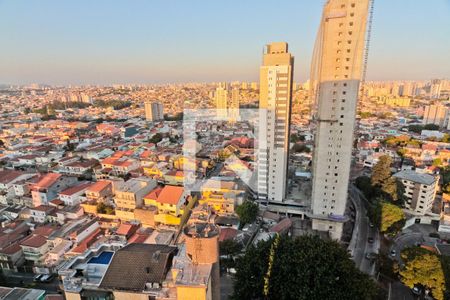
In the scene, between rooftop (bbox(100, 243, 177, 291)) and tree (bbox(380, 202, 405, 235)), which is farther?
tree (bbox(380, 202, 405, 235))

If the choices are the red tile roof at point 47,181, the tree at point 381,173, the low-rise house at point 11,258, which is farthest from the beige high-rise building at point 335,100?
the red tile roof at point 47,181

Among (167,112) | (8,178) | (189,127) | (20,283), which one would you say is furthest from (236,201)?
(167,112)

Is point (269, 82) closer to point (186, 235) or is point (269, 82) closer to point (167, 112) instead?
point (186, 235)

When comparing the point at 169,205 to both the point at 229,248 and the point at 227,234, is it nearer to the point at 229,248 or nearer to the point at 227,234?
the point at 227,234

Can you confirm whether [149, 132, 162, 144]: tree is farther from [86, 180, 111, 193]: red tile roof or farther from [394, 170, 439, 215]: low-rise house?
[394, 170, 439, 215]: low-rise house

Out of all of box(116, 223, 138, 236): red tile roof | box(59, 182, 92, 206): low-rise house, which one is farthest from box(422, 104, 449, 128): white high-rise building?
box(59, 182, 92, 206): low-rise house

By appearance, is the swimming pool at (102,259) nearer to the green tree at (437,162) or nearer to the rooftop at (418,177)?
the rooftop at (418,177)
